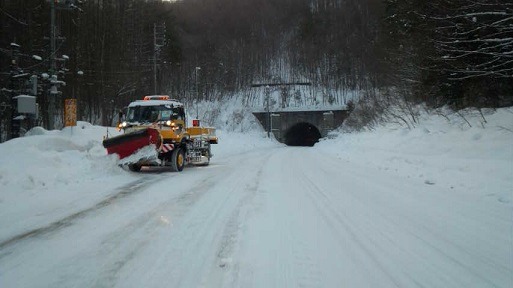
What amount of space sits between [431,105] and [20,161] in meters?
19.9

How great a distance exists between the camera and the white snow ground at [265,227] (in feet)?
12.6

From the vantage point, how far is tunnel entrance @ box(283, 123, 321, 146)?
65.7 meters

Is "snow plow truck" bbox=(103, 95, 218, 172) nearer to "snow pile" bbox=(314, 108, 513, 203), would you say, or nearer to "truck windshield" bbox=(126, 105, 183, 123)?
"truck windshield" bbox=(126, 105, 183, 123)

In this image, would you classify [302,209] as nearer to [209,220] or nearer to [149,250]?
[209,220]

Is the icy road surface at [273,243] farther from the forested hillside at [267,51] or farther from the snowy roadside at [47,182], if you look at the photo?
the forested hillside at [267,51]

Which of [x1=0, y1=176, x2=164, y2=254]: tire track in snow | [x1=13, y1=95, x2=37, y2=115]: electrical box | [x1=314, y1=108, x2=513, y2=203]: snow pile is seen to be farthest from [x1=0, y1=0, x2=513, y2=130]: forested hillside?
[x1=0, y1=176, x2=164, y2=254]: tire track in snow

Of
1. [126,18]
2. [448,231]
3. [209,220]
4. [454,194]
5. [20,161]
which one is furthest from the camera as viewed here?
[126,18]

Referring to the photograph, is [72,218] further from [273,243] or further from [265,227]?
[273,243]

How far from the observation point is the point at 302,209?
6.92 meters

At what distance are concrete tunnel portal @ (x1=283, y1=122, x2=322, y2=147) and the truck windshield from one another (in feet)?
164

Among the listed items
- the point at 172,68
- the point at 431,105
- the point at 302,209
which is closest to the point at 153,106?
the point at 302,209

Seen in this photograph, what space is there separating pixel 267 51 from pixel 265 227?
85.4 m

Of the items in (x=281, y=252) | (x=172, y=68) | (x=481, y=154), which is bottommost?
(x=281, y=252)

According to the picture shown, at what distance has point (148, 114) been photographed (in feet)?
47.6
